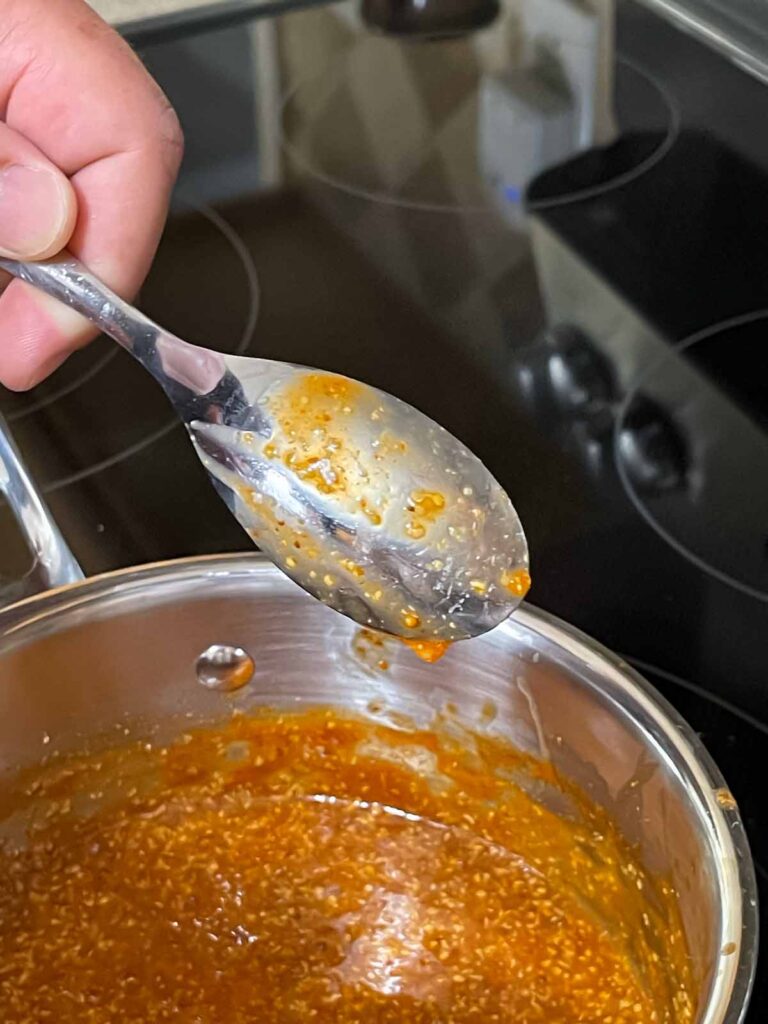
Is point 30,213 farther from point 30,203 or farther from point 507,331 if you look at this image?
point 507,331

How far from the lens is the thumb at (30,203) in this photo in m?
0.70

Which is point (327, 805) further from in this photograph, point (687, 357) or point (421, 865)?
point (687, 357)

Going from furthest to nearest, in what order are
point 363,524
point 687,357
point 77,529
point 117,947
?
point 687,357, point 77,529, point 117,947, point 363,524

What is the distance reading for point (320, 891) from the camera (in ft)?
2.69

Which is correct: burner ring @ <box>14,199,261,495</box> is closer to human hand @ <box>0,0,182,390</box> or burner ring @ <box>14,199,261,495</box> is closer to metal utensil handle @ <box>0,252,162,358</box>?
human hand @ <box>0,0,182,390</box>

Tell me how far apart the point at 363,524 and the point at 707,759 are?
20 cm

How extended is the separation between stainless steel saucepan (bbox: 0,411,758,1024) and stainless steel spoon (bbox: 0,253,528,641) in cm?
9

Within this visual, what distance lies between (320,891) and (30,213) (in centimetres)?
42

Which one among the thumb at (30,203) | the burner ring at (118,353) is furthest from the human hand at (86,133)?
the burner ring at (118,353)

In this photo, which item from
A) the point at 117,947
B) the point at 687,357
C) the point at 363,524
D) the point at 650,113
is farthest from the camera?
the point at 650,113

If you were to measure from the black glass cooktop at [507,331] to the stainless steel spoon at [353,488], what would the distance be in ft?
0.67

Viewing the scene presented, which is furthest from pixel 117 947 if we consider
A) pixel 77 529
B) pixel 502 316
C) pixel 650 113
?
pixel 650 113

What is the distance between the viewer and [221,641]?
0.82m

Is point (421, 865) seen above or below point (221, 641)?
below
